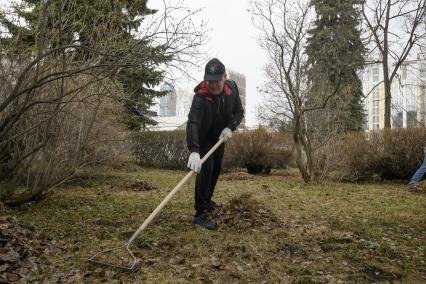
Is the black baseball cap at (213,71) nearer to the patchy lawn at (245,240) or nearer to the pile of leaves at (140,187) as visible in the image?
the patchy lawn at (245,240)

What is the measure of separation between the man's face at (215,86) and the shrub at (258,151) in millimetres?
8795

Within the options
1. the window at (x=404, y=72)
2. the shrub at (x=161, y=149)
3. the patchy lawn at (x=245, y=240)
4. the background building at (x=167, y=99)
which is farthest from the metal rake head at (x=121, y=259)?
the window at (x=404, y=72)

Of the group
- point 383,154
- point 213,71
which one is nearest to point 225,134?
point 213,71

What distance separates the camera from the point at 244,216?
4.91m

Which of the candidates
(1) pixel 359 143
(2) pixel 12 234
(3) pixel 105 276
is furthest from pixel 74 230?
(1) pixel 359 143

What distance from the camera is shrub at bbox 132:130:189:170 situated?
16391 mm

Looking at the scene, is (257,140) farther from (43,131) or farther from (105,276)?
(105,276)

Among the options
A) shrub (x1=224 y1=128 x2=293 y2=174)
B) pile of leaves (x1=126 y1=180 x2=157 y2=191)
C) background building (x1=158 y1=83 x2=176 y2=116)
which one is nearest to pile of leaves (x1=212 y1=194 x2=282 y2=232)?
background building (x1=158 y1=83 x2=176 y2=116)

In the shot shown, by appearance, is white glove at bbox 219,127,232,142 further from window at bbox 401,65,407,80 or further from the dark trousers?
window at bbox 401,65,407,80

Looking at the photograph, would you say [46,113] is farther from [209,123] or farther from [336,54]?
[336,54]

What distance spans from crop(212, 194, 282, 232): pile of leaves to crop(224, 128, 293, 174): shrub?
8.32 m

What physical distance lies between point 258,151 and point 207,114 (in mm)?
8878

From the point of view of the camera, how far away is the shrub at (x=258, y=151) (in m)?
13.5

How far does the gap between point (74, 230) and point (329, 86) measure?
496 inches
